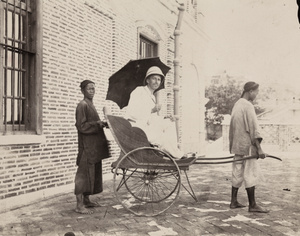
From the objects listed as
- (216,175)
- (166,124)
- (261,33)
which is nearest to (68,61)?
(166,124)

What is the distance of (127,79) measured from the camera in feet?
19.2

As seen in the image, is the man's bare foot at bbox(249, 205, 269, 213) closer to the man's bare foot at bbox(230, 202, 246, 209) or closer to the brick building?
the man's bare foot at bbox(230, 202, 246, 209)

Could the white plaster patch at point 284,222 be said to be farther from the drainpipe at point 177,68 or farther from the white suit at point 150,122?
the drainpipe at point 177,68

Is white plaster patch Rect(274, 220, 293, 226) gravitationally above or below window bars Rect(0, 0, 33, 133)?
below

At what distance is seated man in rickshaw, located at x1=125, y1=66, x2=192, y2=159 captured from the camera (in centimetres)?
522

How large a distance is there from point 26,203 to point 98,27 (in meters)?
4.25

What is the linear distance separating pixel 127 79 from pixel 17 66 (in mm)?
1889

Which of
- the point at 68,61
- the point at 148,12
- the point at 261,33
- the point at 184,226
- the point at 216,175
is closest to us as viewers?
the point at 184,226

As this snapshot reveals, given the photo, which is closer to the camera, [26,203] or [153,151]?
[153,151]

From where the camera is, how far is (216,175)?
30.7 ft

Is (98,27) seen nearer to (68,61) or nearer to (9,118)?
(68,61)

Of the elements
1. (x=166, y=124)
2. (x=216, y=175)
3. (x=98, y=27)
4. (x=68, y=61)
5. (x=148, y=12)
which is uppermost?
(x=148, y=12)

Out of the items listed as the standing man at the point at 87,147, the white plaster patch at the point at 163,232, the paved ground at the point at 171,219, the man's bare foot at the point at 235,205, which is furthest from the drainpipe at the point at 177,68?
the white plaster patch at the point at 163,232

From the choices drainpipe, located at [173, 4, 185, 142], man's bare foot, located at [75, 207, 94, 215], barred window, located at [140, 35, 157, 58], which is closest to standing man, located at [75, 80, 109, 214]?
man's bare foot, located at [75, 207, 94, 215]
